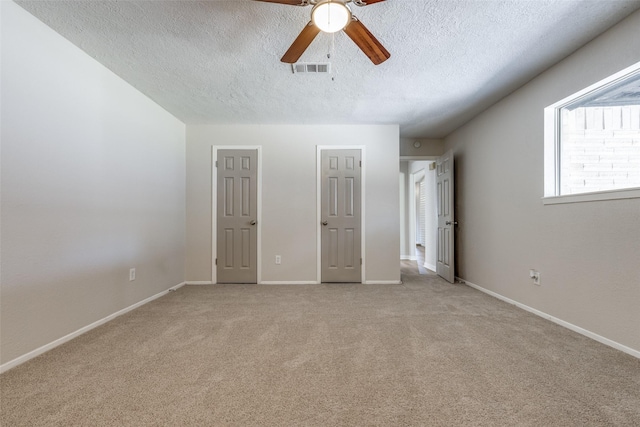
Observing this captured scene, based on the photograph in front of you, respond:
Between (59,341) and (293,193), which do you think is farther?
(293,193)

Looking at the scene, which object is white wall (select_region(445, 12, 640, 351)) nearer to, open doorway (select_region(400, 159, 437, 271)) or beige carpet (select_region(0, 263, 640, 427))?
beige carpet (select_region(0, 263, 640, 427))

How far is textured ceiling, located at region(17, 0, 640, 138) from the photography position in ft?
5.86

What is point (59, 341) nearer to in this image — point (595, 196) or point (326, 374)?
point (326, 374)

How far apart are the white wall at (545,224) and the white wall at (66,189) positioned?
4.10m

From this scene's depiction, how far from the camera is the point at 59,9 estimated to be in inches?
70.7

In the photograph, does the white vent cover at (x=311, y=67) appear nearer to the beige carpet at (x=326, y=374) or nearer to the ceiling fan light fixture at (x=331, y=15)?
the ceiling fan light fixture at (x=331, y=15)

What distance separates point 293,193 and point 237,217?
0.90 meters

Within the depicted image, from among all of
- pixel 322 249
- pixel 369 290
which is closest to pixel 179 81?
pixel 322 249

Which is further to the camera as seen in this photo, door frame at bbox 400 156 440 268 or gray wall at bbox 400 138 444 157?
door frame at bbox 400 156 440 268

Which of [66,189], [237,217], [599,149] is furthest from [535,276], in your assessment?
[66,189]

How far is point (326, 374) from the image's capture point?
1606mm

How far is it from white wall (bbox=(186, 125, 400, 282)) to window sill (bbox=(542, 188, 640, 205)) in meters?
1.83

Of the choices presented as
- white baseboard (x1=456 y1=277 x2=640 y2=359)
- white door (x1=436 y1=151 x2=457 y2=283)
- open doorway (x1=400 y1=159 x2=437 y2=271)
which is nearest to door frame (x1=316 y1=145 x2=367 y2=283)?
white door (x1=436 y1=151 x2=457 y2=283)

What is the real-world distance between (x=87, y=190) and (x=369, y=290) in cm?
318
